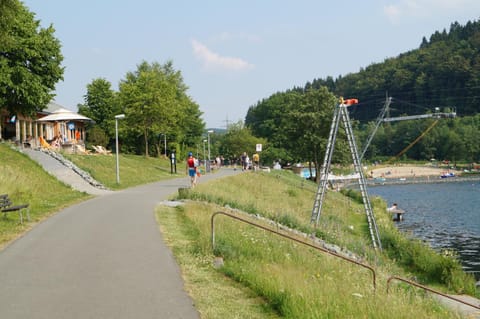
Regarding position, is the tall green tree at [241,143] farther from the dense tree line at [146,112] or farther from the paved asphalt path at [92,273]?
the paved asphalt path at [92,273]

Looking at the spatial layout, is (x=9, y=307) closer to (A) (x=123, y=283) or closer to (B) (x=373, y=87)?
(A) (x=123, y=283)

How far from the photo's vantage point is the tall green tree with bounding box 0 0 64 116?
125 feet

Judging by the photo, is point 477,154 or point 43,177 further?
point 477,154

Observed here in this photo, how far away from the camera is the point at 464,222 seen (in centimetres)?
4322

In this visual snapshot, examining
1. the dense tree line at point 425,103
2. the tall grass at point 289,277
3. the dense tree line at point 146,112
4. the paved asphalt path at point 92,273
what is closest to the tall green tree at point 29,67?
the dense tree line at point 146,112

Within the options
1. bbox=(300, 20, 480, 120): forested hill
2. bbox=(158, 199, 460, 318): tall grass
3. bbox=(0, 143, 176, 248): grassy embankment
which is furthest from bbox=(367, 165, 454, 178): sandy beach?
bbox=(158, 199, 460, 318): tall grass

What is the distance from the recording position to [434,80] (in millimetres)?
177375

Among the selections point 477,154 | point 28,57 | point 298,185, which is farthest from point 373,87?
point 28,57

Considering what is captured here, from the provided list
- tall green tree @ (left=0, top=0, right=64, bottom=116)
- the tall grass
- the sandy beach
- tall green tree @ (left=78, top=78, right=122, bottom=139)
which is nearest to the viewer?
the tall grass

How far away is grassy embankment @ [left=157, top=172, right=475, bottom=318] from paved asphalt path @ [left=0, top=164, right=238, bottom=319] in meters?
0.47

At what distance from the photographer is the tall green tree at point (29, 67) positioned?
3825cm

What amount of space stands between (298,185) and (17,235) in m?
38.7

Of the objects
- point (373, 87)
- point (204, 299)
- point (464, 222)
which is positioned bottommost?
point (464, 222)

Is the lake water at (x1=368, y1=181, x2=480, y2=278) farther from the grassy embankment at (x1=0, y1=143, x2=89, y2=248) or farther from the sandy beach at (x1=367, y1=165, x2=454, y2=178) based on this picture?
the sandy beach at (x1=367, y1=165, x2=454, y2=178)
